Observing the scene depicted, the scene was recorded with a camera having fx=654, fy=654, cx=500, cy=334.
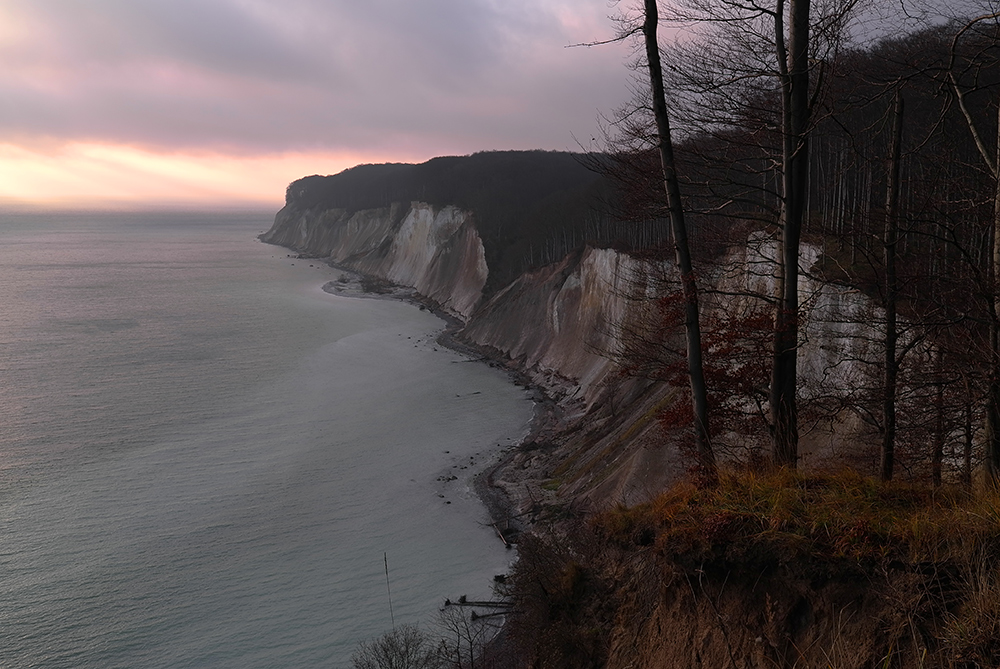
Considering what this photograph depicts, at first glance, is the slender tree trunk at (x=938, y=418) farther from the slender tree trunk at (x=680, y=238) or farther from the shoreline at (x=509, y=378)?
the shoreline at (x=509, y=378)

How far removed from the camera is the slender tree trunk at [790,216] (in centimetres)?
696

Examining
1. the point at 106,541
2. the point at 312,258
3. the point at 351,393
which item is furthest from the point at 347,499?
the point at 312,258

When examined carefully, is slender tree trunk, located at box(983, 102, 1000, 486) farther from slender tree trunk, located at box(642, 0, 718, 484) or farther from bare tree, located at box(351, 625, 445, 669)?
bare tree, located at box(351, 625, 445, 669)

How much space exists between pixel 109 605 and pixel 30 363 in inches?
1282

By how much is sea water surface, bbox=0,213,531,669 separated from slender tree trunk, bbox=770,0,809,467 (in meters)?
12.5

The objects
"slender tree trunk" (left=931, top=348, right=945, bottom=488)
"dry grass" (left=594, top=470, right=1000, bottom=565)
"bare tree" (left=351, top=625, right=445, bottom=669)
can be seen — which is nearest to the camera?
"dry grass" (left=594, top=470, right=1000, bottom=565)

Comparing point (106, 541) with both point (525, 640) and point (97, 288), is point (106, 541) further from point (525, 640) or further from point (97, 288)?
point (97, 288)

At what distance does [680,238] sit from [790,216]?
132 centimetres

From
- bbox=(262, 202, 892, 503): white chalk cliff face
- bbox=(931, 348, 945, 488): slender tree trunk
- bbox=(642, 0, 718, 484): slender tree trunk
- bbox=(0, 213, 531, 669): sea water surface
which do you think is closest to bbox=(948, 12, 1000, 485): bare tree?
bbox=(931, 348, 945, 488): slender tree trunk

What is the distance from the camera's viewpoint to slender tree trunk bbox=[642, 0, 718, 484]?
788cm

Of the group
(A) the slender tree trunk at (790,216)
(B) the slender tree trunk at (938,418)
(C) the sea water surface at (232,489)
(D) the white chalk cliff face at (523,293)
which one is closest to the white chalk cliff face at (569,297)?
(D) the white chalk cliff face at (523,293)

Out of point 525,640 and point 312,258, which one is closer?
point 525,640

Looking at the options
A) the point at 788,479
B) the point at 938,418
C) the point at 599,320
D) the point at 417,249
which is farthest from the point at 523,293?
the point at 788,479

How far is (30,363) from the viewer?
42.9 m
